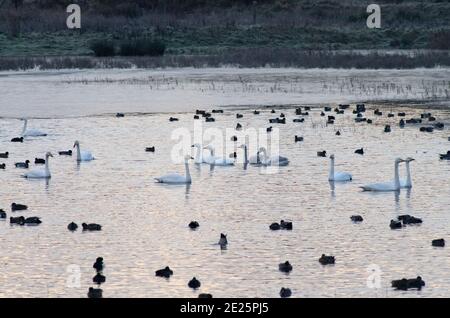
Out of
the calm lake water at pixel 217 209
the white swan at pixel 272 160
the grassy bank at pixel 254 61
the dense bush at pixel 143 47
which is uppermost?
the dense bush at pixel 143 47

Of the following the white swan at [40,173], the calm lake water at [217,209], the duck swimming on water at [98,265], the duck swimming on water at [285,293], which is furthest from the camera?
the white swan at [40,173]

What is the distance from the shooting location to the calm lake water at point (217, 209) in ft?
58.5

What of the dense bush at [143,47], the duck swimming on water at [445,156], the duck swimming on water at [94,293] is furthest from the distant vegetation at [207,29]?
the duck swimming on water at [94,293]

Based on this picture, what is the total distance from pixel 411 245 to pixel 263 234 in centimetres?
242

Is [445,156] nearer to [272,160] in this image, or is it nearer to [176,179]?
[272,160]

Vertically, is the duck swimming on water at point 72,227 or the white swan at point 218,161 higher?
the white swan at point 218,161

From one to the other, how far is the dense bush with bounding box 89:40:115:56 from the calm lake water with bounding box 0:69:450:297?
57.4ft

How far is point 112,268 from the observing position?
18484mm

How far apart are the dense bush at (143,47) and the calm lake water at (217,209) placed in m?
17.3

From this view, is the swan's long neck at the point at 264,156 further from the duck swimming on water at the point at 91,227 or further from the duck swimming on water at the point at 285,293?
the duck swimming on water at the point at 285,293

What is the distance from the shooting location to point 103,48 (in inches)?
2370

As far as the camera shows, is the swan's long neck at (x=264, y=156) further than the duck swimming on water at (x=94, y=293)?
Yes

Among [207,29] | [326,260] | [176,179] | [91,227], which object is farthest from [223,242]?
[207,29]

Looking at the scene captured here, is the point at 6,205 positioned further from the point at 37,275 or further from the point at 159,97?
the point at 159,97
